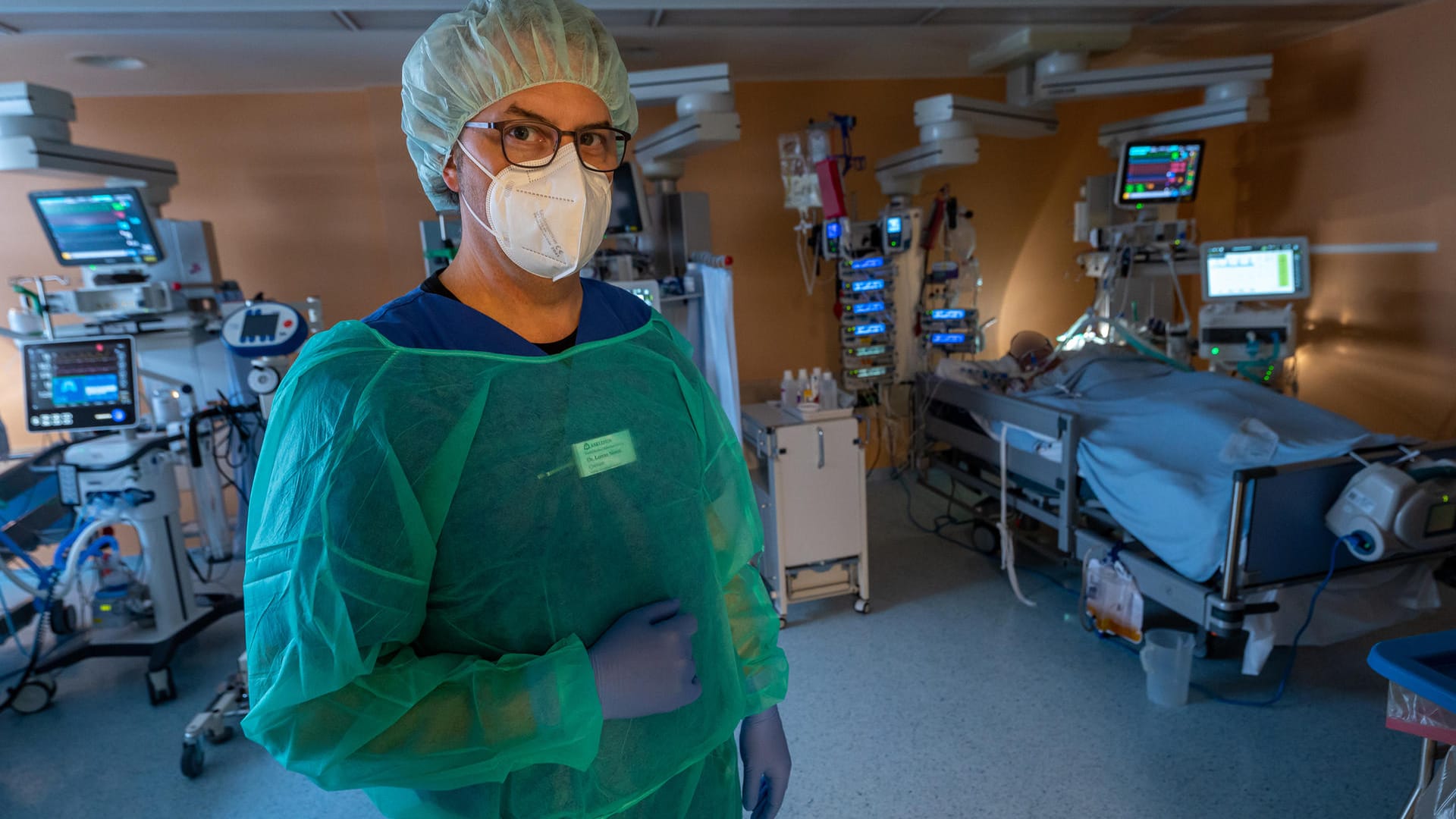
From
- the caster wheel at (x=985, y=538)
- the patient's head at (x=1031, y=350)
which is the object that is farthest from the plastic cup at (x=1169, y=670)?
the patient's head at (x=1031, y=350)

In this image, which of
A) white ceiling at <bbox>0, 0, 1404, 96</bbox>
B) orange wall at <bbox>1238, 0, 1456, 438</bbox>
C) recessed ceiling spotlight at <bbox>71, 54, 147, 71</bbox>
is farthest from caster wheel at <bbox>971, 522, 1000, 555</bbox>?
recessed ceiling spotlight at <bbox>71, 54, 147, 71</bbox>

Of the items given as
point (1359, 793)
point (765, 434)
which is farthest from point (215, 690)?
point (1359, 793)

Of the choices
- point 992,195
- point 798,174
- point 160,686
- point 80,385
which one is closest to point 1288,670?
point 798,174

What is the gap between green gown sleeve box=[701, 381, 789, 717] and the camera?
117 cm

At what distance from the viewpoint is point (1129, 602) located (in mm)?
2662

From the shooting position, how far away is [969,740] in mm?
2352

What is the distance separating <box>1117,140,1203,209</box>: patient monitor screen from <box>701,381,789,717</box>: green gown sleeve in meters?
3.57

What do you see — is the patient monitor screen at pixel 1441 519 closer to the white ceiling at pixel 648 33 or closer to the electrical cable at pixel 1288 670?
the electrical cable at pixel 1288 670

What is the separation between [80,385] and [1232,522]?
3717mm

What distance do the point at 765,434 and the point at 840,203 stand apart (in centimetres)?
140

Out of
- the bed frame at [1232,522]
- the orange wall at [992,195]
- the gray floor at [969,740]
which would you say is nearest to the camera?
the gray floor at [969,740]

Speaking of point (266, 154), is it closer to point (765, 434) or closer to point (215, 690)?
point (215, 690)

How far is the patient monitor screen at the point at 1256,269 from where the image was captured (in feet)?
12.6

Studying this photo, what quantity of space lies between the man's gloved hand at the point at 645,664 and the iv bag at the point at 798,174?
11.0 ft
